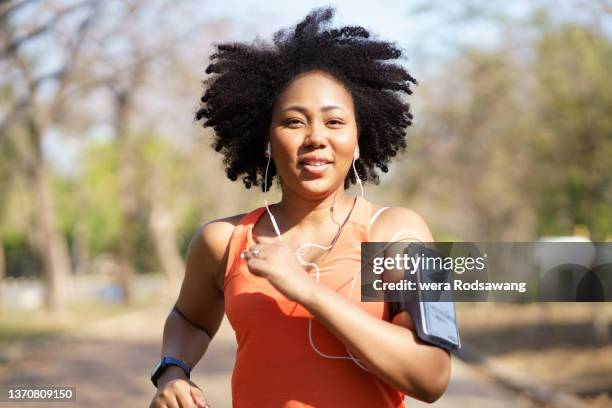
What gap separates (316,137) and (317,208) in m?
0.24

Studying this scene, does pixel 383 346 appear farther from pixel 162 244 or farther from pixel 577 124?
pixel 162 244

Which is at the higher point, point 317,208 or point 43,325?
point 43,325

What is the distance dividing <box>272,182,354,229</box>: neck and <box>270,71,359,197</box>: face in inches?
1.6

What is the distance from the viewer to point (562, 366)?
14.5m

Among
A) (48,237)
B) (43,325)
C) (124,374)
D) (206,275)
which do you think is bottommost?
(206,275)

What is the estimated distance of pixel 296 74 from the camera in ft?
8.89

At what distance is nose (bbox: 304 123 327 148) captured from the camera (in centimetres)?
249

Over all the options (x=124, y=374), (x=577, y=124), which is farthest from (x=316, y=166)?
(x=577, y=124)

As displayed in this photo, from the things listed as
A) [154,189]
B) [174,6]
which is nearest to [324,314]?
[174,6]

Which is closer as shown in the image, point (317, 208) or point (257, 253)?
point (257, 253)

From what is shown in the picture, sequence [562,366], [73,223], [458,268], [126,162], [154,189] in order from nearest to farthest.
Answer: [458,268] → [562,366] → [126,162] → [154,189] → [73,223]

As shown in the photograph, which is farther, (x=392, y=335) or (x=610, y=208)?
(x=610, y=208)

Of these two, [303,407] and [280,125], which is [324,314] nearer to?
[303,407]

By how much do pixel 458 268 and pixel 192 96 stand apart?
2150cm
